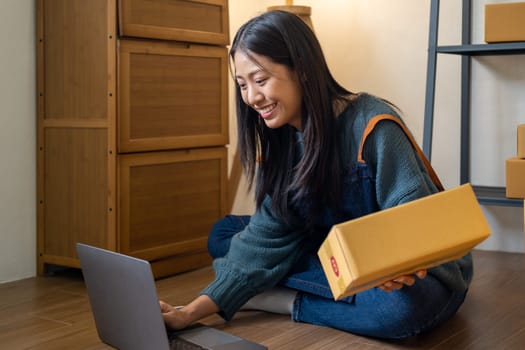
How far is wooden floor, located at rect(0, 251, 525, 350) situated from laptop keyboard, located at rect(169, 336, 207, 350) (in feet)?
0.60

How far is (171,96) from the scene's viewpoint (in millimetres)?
2293

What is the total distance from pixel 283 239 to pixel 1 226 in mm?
953

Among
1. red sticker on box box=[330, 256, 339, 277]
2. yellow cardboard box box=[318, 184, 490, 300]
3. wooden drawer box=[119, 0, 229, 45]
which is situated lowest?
red sticker on box box=[330, 256, 339, 277]

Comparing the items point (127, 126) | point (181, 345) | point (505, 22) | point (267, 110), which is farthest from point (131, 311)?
point (505, 22)

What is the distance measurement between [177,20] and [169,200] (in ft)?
1.80

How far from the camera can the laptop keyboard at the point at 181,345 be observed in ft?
4.85

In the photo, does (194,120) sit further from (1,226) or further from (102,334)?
(102,334)

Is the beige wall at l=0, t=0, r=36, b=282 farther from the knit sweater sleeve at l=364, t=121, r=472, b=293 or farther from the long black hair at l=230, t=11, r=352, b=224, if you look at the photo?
the knit sweater sleeve at l=364, t=121, r=472, b=293

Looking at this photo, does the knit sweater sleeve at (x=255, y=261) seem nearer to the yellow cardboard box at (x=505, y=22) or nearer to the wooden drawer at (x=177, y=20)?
the wooden drawer at (x=177, y=20)

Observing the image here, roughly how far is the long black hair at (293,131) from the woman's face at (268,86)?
1cm

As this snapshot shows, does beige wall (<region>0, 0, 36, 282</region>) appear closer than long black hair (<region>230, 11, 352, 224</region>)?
No

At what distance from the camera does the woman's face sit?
1.53 m

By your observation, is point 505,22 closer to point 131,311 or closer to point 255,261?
point 255,261

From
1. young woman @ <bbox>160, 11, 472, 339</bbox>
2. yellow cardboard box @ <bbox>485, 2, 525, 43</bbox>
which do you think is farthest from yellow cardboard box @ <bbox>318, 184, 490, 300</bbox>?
yellow cardboard box @ <bbox>485, 2, 525, 43</bbox>
